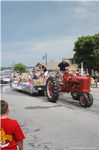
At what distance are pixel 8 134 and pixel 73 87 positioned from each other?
6.59 meters

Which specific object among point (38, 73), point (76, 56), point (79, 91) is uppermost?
point (76, 56)

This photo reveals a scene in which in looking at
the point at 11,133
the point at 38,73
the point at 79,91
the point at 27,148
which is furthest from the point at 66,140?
the point at 38,73

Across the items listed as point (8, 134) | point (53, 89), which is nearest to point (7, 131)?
point (8, 134)

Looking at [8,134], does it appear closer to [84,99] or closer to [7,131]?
[7,131]

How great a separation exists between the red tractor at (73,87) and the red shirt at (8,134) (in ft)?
18.4

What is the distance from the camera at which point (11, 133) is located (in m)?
2.19

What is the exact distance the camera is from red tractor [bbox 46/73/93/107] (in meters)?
7.78

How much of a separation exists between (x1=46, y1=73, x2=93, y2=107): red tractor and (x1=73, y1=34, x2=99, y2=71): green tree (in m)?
30.4

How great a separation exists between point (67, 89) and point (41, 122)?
11.4ft

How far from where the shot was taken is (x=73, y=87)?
8586 millimetres

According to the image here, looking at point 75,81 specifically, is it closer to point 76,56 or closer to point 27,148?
point 27,148

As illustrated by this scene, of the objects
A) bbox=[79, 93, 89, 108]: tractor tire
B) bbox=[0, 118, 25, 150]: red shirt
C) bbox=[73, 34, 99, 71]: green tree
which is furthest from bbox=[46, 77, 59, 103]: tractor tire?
bbox=[73, 34, 99, 71]: green tree

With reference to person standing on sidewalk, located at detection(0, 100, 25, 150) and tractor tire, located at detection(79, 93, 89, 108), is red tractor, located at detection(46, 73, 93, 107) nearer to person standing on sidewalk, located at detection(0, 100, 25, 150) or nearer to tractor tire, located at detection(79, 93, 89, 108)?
tractor tire, located at detection(79, 93, 89, 108)

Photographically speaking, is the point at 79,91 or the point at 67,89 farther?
the point at 67,89
